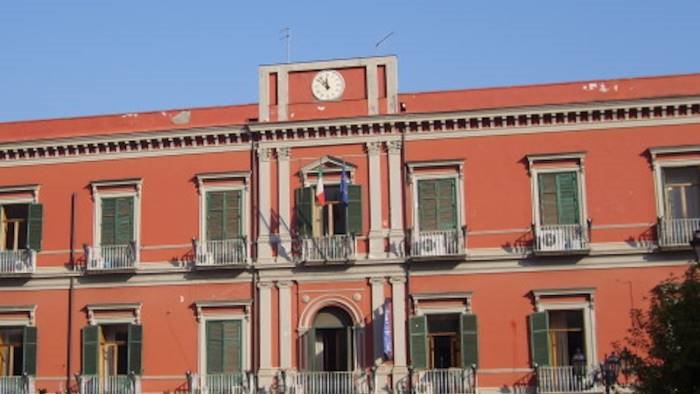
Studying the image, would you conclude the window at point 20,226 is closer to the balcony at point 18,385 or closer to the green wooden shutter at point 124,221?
the green wooden shutter at point 124,221

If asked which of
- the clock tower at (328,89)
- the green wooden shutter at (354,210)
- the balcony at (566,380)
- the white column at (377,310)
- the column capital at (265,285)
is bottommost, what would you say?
the balcony at (566,380)

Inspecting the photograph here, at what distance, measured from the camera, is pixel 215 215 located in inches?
1236

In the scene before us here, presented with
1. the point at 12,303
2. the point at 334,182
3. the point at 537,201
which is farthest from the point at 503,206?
the point at 12,303

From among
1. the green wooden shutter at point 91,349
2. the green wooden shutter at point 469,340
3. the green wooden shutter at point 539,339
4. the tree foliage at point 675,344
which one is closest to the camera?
the tree foliage at point 675,344

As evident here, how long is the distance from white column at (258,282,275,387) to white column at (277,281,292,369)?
1.05 ft

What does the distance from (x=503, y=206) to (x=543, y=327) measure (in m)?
3.51

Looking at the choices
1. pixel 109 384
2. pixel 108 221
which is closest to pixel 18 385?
pixel 109 384

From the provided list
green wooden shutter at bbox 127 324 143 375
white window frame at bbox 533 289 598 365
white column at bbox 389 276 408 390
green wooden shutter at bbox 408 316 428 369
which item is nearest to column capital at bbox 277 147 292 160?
white column at bbox 389 276 408 390

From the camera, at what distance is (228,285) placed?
30875 millimetres

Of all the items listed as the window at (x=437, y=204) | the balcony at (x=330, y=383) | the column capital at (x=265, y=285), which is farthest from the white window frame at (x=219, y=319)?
the window at (x=437, y=204)

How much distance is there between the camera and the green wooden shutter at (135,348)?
30.8 metres

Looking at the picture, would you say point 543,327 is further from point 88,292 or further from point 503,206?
point 88,292

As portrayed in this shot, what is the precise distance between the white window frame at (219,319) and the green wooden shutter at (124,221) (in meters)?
3.09

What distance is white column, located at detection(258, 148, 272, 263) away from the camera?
30.8m
